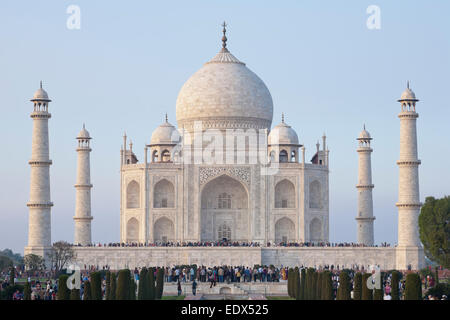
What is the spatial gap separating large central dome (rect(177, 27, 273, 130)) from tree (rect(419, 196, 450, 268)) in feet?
46.3

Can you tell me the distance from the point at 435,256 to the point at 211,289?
7.83 m

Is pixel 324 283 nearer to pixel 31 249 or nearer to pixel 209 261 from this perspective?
pixel 209 261

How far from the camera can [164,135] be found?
42844mm

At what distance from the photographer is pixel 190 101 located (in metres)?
43.8

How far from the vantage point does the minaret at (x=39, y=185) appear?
36.8m

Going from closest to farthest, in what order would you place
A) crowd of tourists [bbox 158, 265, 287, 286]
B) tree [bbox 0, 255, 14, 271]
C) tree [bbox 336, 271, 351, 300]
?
tree [bbox 336, 271, 351, 300], crowd of tourists [bbox 158, 265, 287, 286], tree [bbox 0, 255, 14, 271]

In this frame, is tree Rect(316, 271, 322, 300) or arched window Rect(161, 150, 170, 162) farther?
arched window Rect(161, 150, 170, 162)

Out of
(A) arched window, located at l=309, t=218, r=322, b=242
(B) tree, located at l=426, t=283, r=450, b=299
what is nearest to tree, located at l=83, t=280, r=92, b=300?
(B) tree, located at l=426, t=283, r=450, b=299

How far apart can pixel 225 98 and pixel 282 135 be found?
3336 millimetres

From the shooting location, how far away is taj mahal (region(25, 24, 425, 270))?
3688 cm

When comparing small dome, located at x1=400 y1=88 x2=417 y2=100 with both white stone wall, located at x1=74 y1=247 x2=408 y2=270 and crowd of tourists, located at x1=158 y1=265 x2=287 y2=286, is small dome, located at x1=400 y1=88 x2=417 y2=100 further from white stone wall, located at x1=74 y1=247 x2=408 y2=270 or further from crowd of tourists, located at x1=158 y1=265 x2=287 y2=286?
crowd of tourists, located at x1=158 y1=265 x2=287 y2=286
